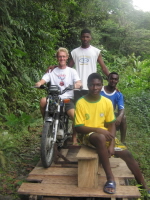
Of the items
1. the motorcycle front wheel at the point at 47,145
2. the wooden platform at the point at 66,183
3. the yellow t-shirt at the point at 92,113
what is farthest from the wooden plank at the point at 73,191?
the yellow t-shirt at the point at 92,113

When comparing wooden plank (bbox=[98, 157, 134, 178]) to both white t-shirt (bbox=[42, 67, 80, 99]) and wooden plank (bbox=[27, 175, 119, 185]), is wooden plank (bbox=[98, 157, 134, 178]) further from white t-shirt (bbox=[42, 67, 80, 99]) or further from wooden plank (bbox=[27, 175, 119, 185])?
white t-shirt (bbox=[42, 67, 80, 99])

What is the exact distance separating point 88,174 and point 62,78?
184cm

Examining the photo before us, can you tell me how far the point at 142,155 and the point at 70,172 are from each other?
1.90 meters

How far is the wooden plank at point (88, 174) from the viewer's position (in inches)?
119

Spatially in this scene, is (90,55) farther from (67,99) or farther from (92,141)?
(92,141)

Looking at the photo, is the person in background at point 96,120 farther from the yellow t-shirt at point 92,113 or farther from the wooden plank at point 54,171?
the wooden plank at point 54,171

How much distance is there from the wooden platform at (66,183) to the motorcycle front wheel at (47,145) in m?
0.13

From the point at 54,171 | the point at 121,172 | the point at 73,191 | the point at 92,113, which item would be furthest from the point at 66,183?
the point at 92,113

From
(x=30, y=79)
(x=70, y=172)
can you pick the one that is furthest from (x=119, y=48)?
(x=70, y=172)

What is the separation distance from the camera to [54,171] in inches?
140

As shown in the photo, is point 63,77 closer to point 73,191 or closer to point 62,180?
point 62,180

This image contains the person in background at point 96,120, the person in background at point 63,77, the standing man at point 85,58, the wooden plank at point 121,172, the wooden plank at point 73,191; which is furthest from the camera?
the standing man at point 85,58

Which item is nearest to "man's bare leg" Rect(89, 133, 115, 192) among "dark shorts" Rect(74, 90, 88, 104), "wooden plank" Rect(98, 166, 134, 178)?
"wooden plank" Rect(98, 166, 134, 178)

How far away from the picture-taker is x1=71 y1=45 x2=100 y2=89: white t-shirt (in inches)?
185
